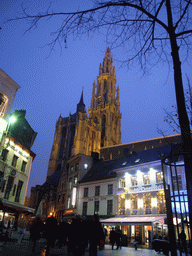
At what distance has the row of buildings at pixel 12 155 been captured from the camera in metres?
19.0

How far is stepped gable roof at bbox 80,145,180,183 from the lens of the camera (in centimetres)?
2689

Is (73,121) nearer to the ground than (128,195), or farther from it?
farther from it

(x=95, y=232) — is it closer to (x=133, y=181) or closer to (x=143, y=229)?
(x=143, y=229)

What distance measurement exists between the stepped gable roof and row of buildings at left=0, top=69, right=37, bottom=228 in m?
9.16

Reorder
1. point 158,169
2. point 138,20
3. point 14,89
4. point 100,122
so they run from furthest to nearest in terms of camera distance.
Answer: point 100,122 → point 158,169 → point 14,89 → point 138,20

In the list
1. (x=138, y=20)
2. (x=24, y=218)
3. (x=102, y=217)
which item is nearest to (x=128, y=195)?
(x=102, y=217)

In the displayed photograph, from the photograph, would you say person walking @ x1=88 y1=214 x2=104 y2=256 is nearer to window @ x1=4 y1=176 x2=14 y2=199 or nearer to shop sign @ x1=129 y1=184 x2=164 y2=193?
shop sign @ x1=129 y1=184 x2=164 y2=193

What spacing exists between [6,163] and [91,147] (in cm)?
6164

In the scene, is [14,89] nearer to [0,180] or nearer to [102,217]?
[0,180]

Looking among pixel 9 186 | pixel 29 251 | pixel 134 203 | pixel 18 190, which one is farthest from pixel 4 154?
pixel 134 203

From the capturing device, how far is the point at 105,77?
107000 millimetres

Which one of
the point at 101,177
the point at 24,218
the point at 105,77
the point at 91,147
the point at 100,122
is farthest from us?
the point at 105,77

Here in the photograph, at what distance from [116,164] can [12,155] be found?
14.4m

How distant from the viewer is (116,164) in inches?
1195
